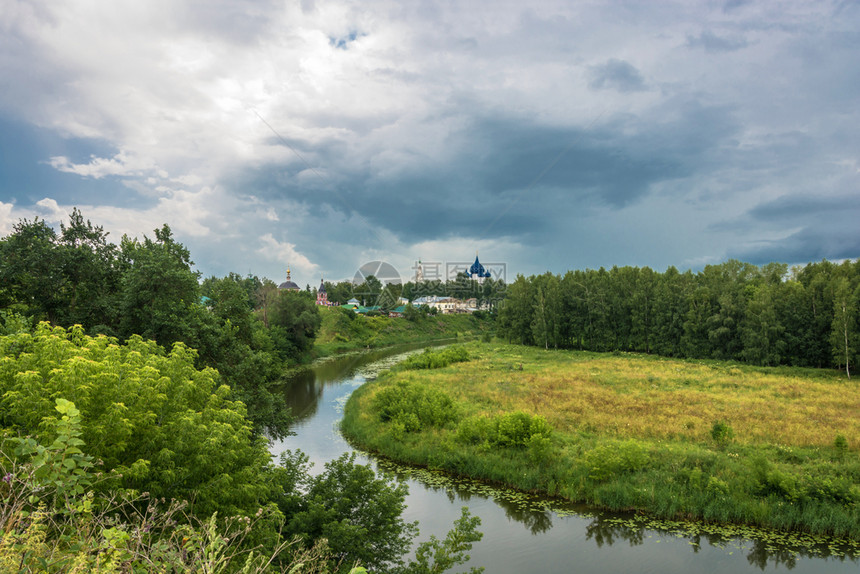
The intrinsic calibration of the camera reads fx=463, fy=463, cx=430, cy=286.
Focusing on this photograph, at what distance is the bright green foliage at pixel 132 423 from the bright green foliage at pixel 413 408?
16913mm

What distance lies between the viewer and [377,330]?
330 ft

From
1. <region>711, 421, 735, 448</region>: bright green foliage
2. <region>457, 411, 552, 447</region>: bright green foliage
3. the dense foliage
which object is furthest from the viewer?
<region>457, 411, 552, 447</region>: bright green foliage

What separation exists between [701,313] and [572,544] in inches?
2076

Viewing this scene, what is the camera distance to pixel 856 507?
54.0 ft

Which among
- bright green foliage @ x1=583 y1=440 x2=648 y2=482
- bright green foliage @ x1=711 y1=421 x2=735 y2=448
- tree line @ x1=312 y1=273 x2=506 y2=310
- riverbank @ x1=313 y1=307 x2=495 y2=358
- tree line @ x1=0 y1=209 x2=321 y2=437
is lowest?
bright green foliage @ x1=583 y1=440 x2=648 y2=482

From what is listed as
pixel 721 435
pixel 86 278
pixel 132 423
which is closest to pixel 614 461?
pixel 721 435

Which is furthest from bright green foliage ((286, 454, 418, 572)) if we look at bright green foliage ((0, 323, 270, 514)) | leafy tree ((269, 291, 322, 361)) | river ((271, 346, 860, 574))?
leafy tree ((269, 291, 322, 361))

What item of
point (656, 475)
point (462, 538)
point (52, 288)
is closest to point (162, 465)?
point (462, 538)

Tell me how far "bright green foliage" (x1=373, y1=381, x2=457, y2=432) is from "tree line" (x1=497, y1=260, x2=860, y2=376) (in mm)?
42254

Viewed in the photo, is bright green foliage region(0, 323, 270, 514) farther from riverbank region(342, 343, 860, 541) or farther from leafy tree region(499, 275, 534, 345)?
leafy tree region(499, 275, 534, 345)

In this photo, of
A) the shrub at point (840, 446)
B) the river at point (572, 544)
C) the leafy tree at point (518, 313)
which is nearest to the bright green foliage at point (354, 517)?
the river at point (572, 544)

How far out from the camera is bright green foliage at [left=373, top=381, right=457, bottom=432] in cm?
2778

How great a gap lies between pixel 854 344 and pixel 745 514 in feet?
130

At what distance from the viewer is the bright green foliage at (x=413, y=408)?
27781mm
